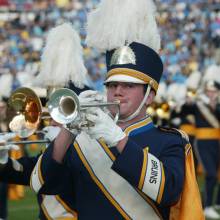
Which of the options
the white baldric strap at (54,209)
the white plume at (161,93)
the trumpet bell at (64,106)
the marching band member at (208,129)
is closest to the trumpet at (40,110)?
the trumpet bell at (64,106)

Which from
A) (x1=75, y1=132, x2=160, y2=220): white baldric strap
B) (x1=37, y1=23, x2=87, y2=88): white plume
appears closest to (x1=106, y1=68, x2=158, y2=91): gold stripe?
(x1=75, y1=132, x2=160, y2=220): white baldric strap

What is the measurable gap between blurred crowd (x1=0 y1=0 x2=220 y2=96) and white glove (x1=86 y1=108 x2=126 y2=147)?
51.8ft

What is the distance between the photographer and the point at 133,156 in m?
3.38

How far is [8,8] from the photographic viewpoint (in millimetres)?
25359

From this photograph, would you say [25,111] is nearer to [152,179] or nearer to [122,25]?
[122,25]

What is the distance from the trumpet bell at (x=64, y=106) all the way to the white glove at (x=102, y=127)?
0.20ft

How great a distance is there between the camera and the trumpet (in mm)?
3307

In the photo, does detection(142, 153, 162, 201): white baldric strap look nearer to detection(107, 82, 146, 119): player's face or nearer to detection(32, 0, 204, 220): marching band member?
detection(32, 0, 204, 220): marching band member

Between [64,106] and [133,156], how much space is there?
0.36 m

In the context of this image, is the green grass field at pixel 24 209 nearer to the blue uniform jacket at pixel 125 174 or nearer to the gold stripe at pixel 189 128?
Result: the gold stripe at pixel 189 128

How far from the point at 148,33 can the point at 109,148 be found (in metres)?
0.64

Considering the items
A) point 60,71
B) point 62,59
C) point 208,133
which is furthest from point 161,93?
point 60,71

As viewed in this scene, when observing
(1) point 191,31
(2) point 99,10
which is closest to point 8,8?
(1) point 191,31

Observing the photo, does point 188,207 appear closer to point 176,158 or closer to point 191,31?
point 176,158
